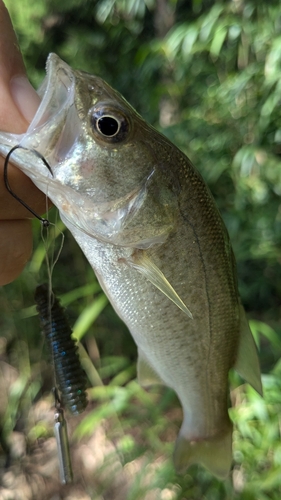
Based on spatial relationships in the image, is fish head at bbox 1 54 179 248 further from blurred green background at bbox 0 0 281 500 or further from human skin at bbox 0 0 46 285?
blurred green background at bbox 0 0 281 500

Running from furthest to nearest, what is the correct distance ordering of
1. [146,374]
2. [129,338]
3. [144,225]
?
[129,338], [146,374], [144,225]

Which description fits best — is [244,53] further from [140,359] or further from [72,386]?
[72,386]

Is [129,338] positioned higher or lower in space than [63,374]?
higher

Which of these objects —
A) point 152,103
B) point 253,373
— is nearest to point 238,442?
point 253,373

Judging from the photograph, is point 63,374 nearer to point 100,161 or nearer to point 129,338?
point 100,161

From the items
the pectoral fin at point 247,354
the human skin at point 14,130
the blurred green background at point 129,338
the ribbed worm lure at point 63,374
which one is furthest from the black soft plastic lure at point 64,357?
the blurred green background at point 129,338

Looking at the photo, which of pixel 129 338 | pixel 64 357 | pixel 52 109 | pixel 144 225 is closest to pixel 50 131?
pixel 52 109

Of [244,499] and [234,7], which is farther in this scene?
[234,7]
